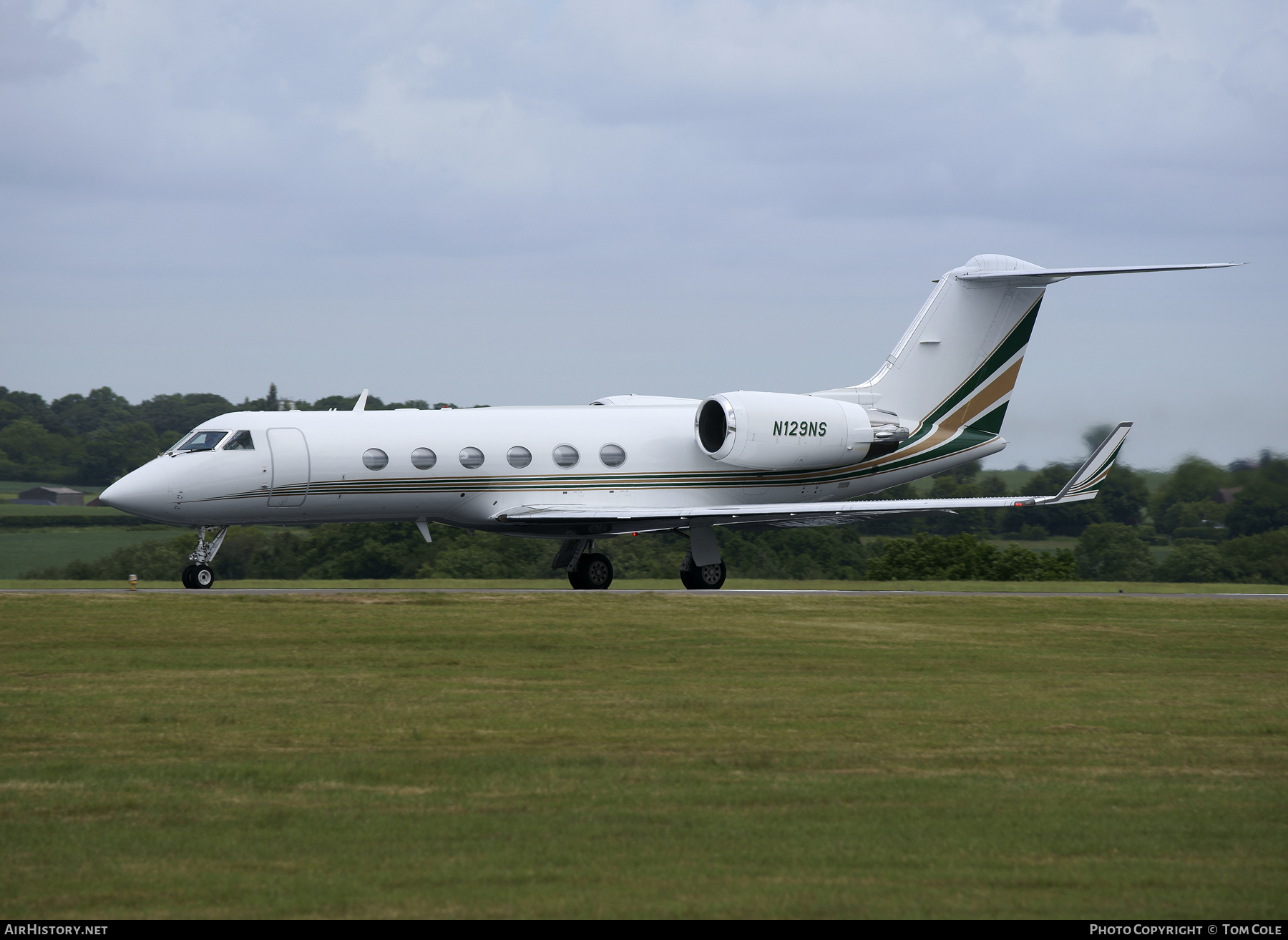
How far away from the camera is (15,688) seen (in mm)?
13914

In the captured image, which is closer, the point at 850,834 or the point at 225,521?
the point at 850,834

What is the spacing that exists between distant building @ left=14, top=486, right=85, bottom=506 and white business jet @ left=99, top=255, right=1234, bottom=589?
37.6m

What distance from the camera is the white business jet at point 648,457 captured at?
24.5m

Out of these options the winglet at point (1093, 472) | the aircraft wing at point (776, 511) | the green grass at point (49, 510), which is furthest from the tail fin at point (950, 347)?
the green grass at point (49, 510)

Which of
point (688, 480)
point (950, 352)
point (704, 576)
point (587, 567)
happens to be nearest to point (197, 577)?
point (587, 567)

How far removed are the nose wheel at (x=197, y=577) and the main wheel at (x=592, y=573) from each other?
7.25m

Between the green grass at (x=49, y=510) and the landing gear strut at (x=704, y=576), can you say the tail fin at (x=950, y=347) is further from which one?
the green grass at (x=49, y=510)

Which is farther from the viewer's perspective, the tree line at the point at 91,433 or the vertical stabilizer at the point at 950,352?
the tree line at the point at 91,433

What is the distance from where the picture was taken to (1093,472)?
25.3 meters

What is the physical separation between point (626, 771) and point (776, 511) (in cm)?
1531

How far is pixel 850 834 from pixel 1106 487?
3487cm

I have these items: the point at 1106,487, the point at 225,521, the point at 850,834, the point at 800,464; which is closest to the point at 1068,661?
the point at 850,834

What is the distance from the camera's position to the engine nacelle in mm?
27781
